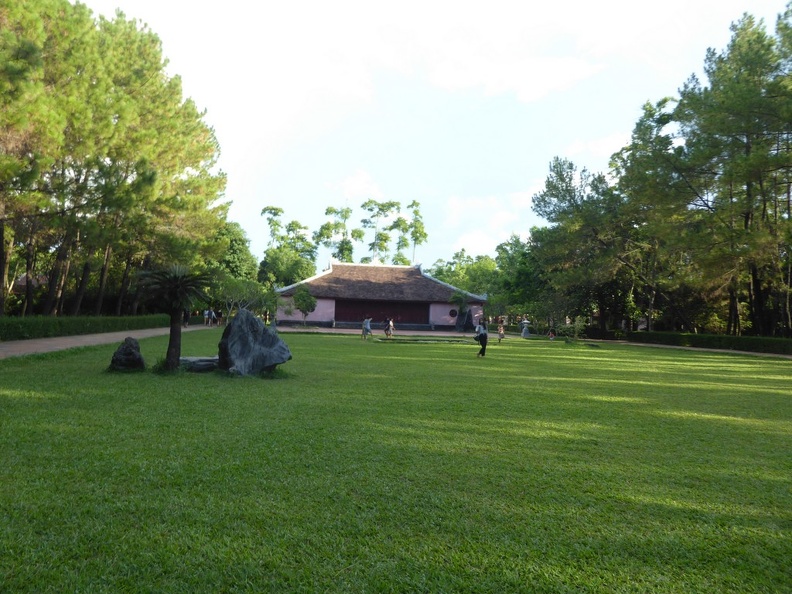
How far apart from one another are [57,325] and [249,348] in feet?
43.2

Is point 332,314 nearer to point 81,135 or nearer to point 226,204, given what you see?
point 226,204

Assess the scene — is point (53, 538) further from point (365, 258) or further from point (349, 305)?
point (365, 258)

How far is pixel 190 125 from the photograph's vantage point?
24.0 metres

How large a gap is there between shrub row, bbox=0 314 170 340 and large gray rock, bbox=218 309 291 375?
1089 centimetres

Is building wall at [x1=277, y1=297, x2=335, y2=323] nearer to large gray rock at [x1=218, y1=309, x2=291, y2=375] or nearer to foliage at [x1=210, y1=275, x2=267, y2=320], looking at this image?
foliage at [x1=210, y1=275, x2=267, y2=320]

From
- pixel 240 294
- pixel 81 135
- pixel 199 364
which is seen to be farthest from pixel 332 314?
pixel 199 364

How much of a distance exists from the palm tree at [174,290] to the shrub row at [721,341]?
2474 cm

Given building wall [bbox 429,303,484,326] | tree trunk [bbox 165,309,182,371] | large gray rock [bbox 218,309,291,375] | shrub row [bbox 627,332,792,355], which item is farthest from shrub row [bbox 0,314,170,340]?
shrub row [bbox 627,332,792,355]

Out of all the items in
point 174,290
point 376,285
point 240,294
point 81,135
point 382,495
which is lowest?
point 382,495

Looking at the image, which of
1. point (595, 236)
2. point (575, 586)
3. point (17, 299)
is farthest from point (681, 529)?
point (17, 299)

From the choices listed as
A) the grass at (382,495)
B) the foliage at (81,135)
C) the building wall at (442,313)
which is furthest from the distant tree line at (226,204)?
the grass at (382,495)

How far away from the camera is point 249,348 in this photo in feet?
32.6

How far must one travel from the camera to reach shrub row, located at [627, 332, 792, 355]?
918 inches

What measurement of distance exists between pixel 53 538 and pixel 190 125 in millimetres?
24338
